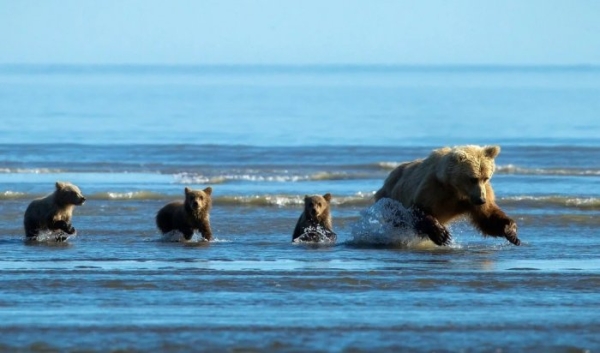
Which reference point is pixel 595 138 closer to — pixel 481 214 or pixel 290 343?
pixel 481 214

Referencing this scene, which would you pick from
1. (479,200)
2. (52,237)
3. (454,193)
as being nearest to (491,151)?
(479,200)

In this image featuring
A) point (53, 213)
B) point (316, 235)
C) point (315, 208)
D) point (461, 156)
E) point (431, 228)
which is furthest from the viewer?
point (53, 213)

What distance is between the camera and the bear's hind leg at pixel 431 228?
1233cm

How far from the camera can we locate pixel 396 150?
3238cm

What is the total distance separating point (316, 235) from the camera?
44.5ft

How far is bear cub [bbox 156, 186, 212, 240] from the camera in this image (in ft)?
45.5

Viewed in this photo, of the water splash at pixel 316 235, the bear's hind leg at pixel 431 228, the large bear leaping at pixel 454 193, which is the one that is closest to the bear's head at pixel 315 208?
the water splash at pixel 316 235

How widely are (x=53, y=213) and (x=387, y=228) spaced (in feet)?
12.3

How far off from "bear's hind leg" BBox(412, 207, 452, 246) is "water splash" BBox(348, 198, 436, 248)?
108mm

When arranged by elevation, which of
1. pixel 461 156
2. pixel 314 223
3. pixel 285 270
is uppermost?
pixel 461 156

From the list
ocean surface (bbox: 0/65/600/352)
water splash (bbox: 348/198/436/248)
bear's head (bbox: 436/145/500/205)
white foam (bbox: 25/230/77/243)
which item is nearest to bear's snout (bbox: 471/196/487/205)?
bear's head (bbox: 436/145/500/205)

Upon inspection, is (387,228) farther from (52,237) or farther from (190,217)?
(52,237)

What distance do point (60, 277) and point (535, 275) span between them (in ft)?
12.4

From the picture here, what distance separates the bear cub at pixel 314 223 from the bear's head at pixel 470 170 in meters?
1.91
